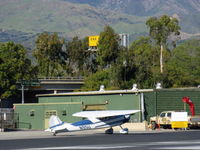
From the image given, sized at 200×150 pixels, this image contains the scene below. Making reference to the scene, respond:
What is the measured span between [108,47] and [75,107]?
216 ft

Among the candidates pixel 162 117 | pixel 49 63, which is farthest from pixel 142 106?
pixel 49 63

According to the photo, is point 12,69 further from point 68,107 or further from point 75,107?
point 75,107

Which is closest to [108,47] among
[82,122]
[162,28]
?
[162,28]

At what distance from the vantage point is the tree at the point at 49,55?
531 ft

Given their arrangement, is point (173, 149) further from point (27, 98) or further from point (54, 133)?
point (27, 98)

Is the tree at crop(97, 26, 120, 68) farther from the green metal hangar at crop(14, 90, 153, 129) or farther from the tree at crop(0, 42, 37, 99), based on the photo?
the green metal hangar at crop(14, 90, 153, 129)

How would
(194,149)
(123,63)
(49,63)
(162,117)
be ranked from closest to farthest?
(194,149), (162,117), (123,63), (49,63)

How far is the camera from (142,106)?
76125 millimetres

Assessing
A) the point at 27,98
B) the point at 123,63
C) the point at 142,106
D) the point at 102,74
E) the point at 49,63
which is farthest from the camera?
the point at 49,63

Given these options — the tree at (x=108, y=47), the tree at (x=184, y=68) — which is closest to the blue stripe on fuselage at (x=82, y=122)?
the tree at (x=184, y=68)

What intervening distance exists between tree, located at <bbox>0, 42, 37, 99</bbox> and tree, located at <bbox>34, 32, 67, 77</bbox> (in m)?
20.2

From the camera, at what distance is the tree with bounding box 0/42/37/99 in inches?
4579

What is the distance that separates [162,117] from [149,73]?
53.1 metres

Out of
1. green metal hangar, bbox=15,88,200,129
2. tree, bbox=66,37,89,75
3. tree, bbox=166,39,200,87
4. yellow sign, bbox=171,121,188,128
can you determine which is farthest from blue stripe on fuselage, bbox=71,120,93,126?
tree, bbox=66,37,89,75
